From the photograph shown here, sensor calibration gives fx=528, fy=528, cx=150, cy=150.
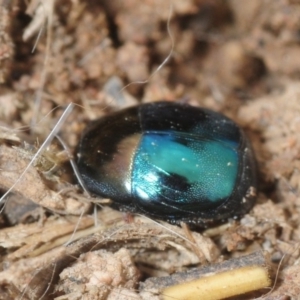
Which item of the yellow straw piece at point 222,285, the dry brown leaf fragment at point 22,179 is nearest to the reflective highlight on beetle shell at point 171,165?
the dry brown leaf fragment at point 22,179

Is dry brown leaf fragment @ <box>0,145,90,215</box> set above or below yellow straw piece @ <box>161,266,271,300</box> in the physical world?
above

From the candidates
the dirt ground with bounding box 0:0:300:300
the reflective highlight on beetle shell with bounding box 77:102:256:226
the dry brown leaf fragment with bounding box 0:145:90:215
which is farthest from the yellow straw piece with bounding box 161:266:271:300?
the dry brown leaf fragment with bounding box 0:145:90:215

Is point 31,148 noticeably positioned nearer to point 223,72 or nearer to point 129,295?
point 129,295

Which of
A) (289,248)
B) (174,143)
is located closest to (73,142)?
(174,143)

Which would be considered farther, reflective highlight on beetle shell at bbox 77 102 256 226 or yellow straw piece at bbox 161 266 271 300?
reflective highlight on beetle shell at bbox 77 102 256 226

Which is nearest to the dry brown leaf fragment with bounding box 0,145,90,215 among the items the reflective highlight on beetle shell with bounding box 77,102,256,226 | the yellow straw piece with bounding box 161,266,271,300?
the reflective highlight on beetle shell with bounding box 77,102,256,226

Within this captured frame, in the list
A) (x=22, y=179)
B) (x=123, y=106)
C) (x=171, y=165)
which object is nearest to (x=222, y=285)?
(x=171, y=165)

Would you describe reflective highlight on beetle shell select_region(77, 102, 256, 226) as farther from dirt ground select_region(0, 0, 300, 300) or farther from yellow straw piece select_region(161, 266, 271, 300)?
yellow straw piece select_region(161, 266, 271, 300)
